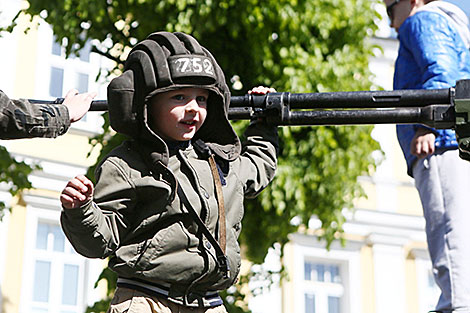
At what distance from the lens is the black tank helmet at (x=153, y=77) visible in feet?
9.86

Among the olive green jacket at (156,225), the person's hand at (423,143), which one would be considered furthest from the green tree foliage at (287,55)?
the olive green jacket at (156,225)

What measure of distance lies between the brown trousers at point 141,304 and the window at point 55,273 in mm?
11988

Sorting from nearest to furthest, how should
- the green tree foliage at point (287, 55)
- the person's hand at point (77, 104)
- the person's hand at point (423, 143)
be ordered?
the person's hand at point (77, 104) → the person's hand at point (423, 143) → the green tree foliage at point (287, 55)

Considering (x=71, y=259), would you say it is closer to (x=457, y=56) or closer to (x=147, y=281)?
(x=457, y=56)

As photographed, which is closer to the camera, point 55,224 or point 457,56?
point 457,56

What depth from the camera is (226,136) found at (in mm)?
3232

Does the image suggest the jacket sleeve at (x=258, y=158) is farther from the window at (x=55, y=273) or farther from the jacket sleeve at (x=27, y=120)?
the window at (x=55, y=273)

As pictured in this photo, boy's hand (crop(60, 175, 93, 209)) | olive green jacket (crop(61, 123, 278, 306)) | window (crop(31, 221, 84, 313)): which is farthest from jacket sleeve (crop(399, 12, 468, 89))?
window (crop(31, 221, 84, 313))

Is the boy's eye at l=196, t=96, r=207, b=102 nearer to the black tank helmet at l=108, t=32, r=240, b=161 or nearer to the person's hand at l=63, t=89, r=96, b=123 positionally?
the black tank helmet at l=108, t=32, r=240, b=161

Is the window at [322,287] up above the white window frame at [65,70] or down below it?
below

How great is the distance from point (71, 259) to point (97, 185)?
12.4 m

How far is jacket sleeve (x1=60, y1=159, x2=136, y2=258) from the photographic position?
9.05 feet

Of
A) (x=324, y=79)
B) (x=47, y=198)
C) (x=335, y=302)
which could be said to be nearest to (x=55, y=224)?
(x=47, y=198)

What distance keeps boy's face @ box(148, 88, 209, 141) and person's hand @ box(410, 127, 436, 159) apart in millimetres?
1604
